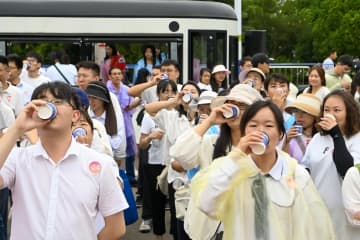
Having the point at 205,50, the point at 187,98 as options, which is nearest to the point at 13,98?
the point at 187,98

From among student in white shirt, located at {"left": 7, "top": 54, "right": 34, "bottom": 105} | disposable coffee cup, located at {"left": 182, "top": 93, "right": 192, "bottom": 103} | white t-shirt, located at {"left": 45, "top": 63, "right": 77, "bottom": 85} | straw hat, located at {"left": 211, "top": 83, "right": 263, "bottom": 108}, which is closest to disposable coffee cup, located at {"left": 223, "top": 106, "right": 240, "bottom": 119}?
straw hat, located at {"left": 211, "top": 83, "right": 263, "bottom": 108}

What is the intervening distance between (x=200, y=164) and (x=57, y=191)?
1.66m

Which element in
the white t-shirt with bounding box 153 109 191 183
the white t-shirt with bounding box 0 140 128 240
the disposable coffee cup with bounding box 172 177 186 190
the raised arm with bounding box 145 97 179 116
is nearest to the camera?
the white t-shirt with bounding box 0 140 128 240

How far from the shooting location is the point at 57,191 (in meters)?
3.19

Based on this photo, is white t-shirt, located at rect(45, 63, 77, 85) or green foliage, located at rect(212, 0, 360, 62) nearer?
white t-shirt, located at rect(45, 63, 77, 85)

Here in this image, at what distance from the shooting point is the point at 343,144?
4.66 meters

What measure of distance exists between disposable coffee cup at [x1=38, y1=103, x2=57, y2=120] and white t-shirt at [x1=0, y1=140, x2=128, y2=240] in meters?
0.22

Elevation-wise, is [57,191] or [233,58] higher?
[233,58]

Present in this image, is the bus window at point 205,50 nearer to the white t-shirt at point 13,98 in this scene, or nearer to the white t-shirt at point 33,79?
the white t-shirt at point 33,79

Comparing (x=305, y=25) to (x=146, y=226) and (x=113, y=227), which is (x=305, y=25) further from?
(x=113, y=227)

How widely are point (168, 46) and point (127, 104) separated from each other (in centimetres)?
310

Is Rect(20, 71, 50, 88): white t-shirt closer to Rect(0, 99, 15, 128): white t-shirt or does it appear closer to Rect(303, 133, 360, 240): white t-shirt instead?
Rect(0, 99, 15, 128): white t-shirt

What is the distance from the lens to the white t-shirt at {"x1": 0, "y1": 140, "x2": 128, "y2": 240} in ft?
10.4

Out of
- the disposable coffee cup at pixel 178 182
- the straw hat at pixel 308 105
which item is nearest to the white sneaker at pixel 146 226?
the disposable coffee cup at pixel 178 182
